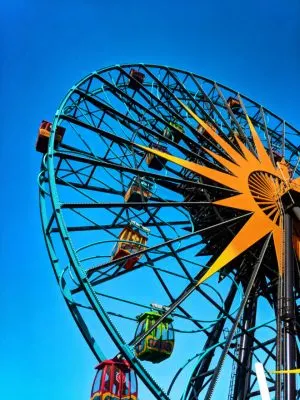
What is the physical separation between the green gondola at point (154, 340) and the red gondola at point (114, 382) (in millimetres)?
1751

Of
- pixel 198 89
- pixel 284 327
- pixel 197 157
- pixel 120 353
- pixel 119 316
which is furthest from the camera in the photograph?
pixel 198 89

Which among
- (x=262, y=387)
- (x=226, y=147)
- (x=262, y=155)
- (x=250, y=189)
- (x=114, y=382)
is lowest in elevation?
(x=262, y=387)

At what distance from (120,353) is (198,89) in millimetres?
10499

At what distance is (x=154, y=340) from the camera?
10.7 m

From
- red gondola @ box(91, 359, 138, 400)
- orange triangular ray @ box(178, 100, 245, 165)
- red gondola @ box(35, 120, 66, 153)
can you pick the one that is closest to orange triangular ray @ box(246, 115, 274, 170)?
orange triangular ray @ box(178, 100, 245, 165)

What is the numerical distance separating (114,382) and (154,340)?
7.22 ft

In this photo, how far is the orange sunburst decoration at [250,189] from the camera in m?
11.5

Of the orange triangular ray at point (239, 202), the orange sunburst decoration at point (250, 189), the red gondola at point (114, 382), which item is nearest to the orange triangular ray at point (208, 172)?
the orange sunburst decoration at point (250, 189)

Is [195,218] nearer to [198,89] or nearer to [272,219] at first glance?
[272,219]

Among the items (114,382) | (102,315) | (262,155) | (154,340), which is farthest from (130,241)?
(262,155)

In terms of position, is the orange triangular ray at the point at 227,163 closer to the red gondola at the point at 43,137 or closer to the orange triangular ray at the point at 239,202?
the orange triangular ray at the point at 239,202

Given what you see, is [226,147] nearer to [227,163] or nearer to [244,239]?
[227,163]

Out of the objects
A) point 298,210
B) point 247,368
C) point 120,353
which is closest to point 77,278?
point 120,353

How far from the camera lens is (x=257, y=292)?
13234 mm
